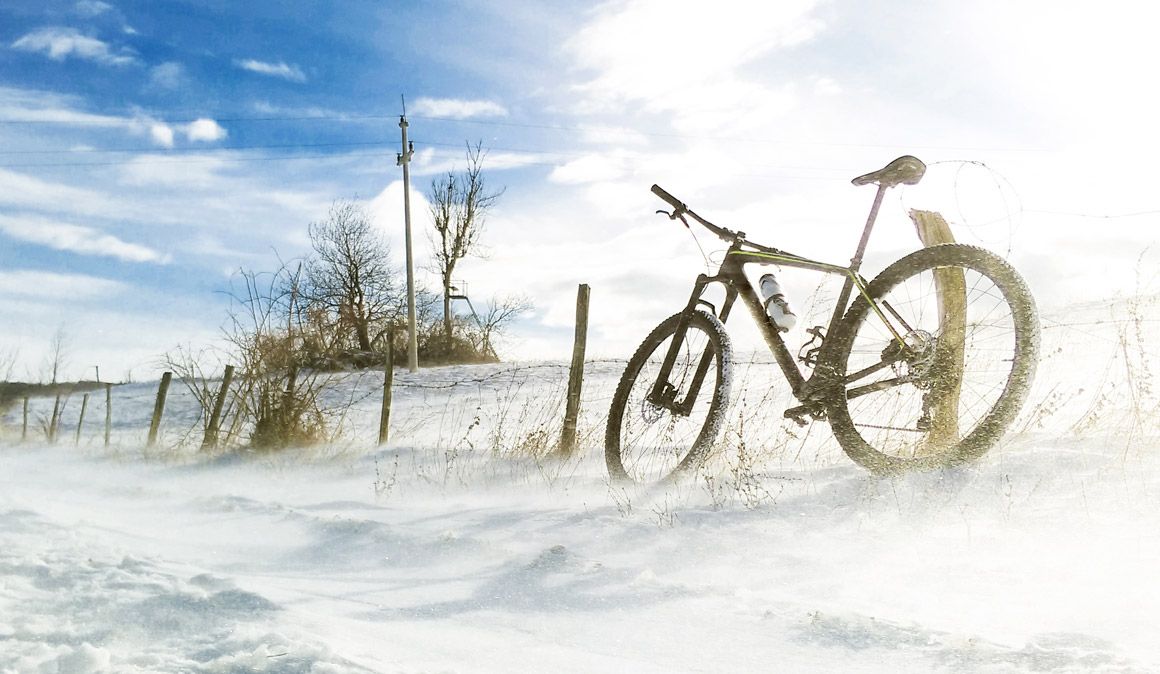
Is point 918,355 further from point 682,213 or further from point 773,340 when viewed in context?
point 682,213

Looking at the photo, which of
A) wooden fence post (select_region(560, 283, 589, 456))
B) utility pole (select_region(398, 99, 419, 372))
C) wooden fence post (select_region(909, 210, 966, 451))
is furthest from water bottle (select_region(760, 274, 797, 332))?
utility pole (select_region(398, 99, 419, 372))

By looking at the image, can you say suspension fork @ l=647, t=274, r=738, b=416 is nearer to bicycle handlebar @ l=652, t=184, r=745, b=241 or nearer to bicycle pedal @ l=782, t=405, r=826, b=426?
bicycle handlebar @ l=652, t=184, r=745, b=241

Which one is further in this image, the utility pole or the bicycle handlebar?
the utility pole

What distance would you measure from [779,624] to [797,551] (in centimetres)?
89

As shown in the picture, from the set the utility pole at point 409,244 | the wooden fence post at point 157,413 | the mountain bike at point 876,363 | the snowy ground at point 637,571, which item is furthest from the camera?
the utility pole at point 409,244

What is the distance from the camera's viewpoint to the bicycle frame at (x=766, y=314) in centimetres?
418

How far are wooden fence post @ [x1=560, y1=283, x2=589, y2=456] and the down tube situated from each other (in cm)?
237

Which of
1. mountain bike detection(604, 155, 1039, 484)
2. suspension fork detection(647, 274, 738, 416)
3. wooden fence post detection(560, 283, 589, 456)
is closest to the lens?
mountain bike detection(604, 155, 1039, 484)

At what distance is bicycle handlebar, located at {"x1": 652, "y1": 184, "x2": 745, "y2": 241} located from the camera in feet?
16.1

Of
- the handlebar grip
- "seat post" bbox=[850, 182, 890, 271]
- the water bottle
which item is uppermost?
the handlebar grip

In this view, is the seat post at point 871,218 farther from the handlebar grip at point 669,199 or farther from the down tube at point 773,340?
the handlebar grip at point 669,199

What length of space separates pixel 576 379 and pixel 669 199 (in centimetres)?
238

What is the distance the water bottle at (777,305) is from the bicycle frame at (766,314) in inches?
3.9

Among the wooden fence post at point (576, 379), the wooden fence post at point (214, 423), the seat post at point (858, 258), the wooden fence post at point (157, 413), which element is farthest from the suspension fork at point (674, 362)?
the wooden fence post at point (157, 413)
